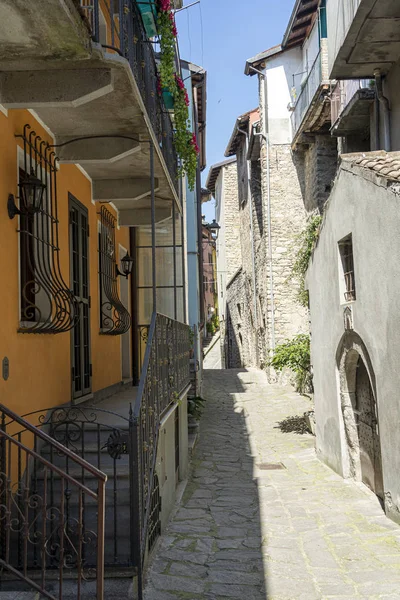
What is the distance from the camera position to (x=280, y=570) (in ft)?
19.3

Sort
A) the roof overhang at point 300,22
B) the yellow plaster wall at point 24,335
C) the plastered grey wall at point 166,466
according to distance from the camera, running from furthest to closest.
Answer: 1. the roof overhang at point 300,22
2. the plastered grey wall at point 166,466
3. the yellow plaster wall at point 24,335

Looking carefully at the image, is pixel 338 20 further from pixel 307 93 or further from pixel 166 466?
pixel 166 466

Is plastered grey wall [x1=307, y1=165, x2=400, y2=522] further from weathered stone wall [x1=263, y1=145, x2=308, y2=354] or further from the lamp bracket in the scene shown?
weathered stone wall [x1=263, y1=145, x2=308, y2=354]

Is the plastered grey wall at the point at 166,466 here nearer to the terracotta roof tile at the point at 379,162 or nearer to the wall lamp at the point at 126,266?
the wall lamp at the point at 126,266

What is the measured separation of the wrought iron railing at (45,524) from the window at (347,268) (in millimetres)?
4790

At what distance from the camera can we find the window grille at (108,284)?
9227 mm

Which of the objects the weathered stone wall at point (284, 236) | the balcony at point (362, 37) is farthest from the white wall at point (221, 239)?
the balcony at point (362, 37)

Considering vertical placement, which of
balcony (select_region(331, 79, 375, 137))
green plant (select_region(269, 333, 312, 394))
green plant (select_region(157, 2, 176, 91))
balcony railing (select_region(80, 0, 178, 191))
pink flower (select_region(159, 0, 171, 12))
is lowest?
green plant (select_region(269, 333, 312, 394))

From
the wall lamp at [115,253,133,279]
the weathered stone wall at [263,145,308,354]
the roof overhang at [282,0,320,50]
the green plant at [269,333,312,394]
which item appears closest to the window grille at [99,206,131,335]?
the wall lamp at [115,253,133,279]

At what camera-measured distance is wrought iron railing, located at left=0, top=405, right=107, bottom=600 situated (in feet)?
12.8

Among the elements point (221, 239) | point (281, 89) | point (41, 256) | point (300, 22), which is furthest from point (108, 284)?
point (221, 239)

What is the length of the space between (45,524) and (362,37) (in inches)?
362

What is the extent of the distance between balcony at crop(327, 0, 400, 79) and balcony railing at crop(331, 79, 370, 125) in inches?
28.1

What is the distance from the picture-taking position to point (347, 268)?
9109 mm
